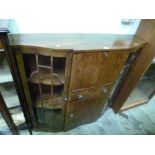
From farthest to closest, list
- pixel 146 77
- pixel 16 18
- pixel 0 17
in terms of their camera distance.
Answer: pixel 146 77, pixel 16 18, pixel 0 17

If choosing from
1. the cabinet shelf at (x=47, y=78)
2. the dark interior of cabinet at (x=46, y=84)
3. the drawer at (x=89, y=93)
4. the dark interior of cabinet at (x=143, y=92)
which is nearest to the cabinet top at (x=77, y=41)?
the dark interior of cabinet at (x=46, y=84)

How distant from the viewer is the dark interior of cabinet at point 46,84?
1085mm

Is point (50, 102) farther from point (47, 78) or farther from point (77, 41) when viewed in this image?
point (77, 41)

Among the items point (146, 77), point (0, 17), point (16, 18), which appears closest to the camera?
point (0, 17)

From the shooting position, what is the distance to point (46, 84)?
1.16 metres

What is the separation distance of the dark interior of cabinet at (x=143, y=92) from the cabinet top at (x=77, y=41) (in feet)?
2.53

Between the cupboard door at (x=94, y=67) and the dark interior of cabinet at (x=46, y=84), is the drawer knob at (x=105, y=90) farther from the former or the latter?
the dark interior of cabinet at (x=46, y=84)

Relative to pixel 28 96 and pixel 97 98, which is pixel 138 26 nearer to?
pixel 97 98

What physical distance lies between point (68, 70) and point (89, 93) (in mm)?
365

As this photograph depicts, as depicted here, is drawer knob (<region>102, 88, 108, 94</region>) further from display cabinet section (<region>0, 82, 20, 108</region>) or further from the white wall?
display cabinet section (<region>0, 82, 20, 108</region>)

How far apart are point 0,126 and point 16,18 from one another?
1.12 meters

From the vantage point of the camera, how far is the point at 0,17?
0.84 meters

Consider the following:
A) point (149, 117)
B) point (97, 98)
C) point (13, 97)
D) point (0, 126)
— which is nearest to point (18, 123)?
point (0, 126)

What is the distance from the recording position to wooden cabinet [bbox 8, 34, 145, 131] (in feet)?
3.13
